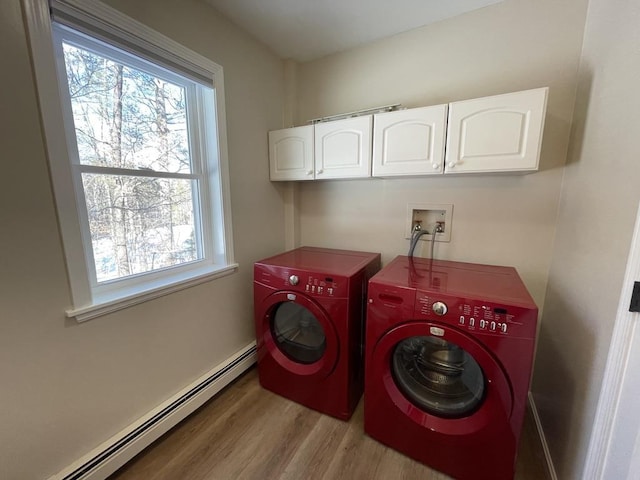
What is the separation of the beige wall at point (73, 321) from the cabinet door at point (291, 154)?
159 millimetres

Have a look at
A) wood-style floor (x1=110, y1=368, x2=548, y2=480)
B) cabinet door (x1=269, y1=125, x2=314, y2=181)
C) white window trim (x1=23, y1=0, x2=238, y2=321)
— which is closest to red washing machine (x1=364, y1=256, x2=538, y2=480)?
wood-style floor (x1=110, y1=368, x2=548, y2=480)

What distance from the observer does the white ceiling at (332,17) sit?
142 cm

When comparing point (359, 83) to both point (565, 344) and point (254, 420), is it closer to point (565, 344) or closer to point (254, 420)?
point (565, 344)

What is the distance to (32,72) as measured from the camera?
2.92ft

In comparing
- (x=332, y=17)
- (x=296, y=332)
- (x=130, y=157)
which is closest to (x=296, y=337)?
(x=296, y=332)

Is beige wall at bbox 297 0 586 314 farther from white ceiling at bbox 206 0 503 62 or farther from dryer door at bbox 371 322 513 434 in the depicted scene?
dryer door at bbox 371 322 513 434

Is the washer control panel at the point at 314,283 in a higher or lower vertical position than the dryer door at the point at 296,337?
higher

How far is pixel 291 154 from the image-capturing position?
183 centimetres

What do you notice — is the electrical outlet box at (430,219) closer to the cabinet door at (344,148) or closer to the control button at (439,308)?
the cabinet door at (344,148)

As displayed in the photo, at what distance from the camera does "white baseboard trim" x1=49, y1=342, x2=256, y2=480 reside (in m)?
1.09

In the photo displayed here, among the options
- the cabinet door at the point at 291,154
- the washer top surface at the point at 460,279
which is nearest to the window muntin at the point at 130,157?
the cabinet door at the point at 291,154

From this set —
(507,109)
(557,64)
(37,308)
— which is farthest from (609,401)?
(37,308)

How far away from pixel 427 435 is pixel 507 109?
1580mm

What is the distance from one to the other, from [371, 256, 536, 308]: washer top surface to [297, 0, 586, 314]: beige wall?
19 cm
